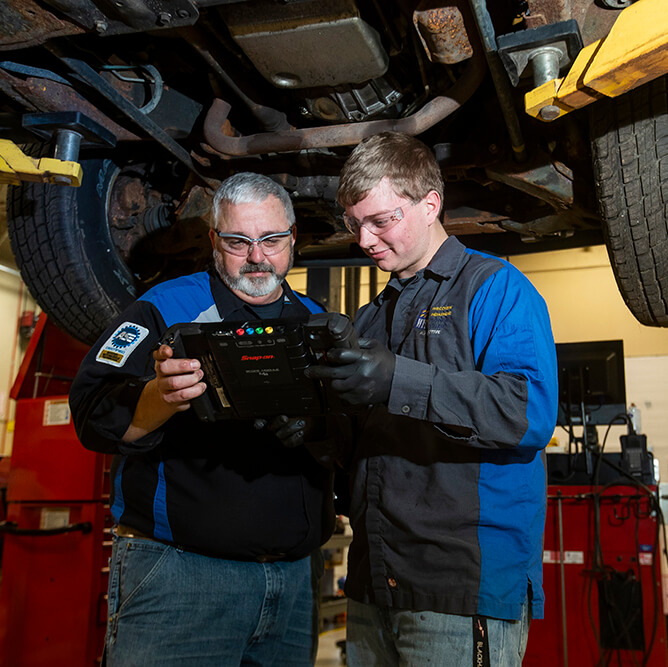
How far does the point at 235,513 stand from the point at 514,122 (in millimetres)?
1237

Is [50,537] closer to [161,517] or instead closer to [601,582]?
[161,517]

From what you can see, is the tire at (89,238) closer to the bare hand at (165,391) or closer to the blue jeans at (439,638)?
the bare hand at (165,391)

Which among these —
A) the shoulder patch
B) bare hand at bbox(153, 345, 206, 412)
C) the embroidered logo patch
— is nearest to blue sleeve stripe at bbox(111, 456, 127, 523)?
the shoulder patch

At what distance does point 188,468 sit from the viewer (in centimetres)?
153

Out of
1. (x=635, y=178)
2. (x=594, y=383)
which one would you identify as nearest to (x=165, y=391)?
(x=635, y=178)

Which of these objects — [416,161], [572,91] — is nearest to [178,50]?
[416,161]

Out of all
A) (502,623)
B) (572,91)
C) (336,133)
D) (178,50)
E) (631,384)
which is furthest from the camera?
(631,384)

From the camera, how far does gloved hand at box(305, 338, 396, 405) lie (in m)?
1.09

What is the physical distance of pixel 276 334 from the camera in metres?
1.16

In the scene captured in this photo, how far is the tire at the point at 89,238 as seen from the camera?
7.21 ft

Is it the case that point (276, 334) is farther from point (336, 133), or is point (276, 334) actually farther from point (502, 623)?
point (336, 133)

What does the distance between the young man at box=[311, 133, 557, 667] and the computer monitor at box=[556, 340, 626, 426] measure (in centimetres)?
346

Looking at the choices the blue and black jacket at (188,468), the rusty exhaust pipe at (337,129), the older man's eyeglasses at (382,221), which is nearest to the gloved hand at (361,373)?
the older man's eyeglasses at (382,221)

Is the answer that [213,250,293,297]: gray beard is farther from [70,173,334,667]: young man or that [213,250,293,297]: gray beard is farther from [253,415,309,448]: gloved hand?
[253,415,309,448]: gloved hand
